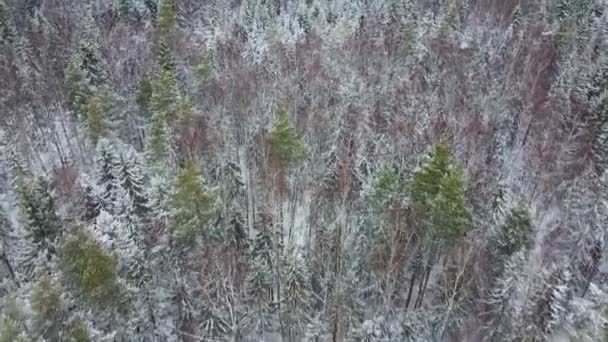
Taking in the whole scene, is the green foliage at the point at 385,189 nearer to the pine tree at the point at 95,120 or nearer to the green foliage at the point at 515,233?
the green foliage at the point at 515,233

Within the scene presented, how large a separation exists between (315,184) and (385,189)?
856 cm

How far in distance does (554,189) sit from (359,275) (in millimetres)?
15246

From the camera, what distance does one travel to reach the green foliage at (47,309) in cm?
2108

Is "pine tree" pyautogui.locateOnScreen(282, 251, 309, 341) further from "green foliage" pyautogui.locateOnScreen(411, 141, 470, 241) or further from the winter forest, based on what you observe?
"green foliage" pyautogui.locateOnScreen(411, 141, 470, 241)

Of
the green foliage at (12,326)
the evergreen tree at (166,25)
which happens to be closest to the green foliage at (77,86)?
the evergreen tree at (166,25)

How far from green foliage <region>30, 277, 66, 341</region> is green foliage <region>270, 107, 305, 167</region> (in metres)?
16.5

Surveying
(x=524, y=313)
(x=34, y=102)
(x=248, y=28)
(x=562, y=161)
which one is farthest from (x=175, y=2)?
(x=524, y=313)

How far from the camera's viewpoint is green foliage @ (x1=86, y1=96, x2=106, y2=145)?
36.8 m

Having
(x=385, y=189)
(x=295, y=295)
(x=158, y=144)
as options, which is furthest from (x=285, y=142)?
(x=295, y=295)

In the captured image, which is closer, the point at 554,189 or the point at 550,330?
the point at 550,330

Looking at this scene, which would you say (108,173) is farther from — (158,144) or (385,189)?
(385,189)

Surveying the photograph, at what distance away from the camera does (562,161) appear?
3459 centimetres

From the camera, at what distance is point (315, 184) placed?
120 feet

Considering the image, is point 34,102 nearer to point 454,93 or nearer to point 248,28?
point 248,28
